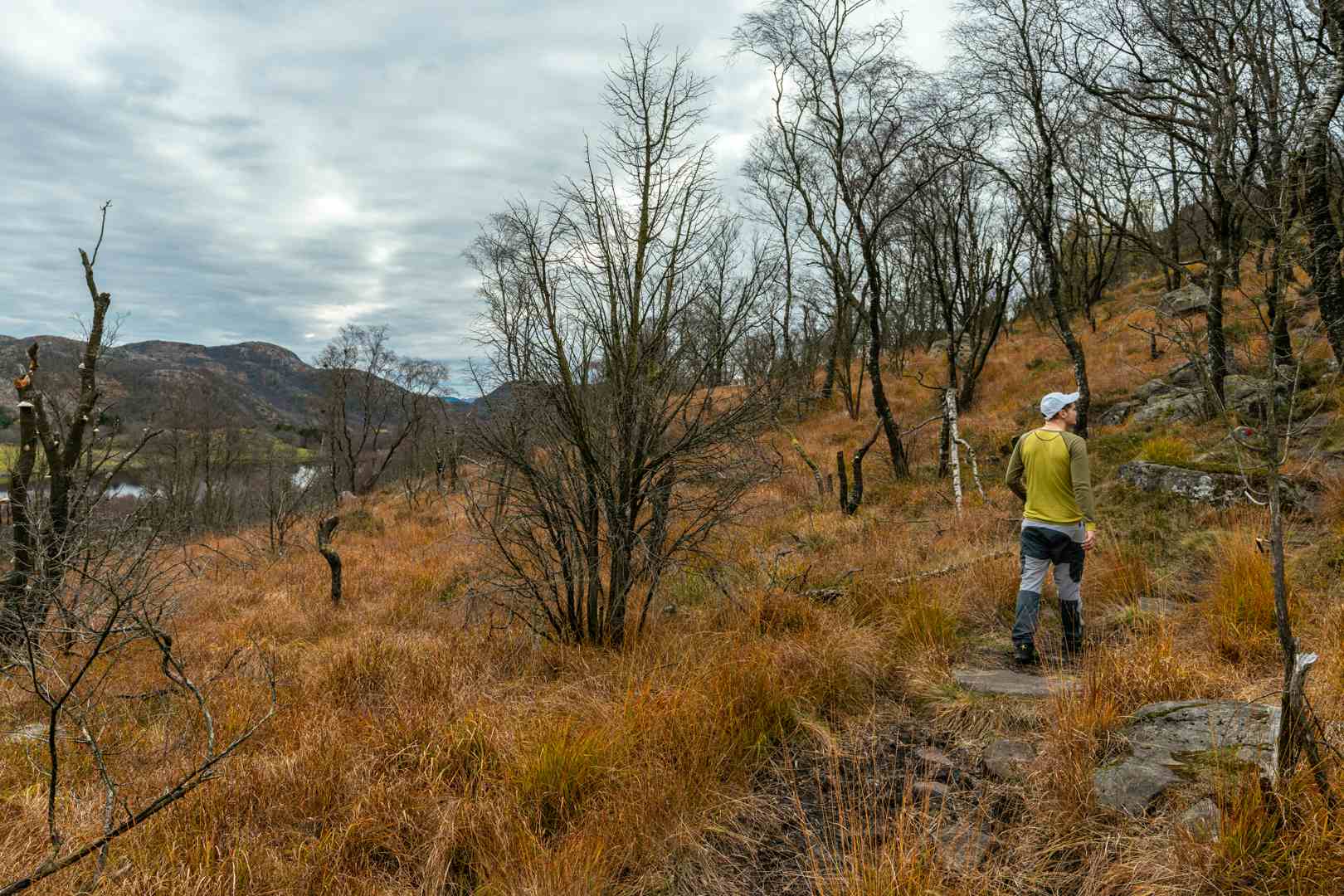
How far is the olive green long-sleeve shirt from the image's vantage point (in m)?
4.09

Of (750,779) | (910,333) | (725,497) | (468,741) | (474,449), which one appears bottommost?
(750,779)

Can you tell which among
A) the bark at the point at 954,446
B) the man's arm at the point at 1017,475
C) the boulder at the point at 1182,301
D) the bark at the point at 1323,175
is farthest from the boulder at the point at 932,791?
the boulder at the point at 1182,301

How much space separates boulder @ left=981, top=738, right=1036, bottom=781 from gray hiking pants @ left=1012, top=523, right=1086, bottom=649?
1.30m

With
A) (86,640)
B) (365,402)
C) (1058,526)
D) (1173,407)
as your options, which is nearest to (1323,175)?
(1173,407)

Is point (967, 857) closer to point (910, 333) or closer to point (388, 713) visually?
point (388, 713)

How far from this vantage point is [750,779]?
3.06m

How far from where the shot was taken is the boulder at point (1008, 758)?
2.84 m

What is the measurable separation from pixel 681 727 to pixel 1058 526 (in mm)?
2965

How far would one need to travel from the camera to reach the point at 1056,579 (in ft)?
14.0

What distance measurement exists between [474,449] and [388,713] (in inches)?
76.6

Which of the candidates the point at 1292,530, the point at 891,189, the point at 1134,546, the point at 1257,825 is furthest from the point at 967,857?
the point at 891,189

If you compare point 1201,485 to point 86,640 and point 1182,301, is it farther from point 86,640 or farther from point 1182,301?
point 1182,301

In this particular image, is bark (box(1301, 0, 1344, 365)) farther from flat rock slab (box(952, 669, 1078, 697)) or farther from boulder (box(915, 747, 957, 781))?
boulder (box(915, 747, 957, 781))

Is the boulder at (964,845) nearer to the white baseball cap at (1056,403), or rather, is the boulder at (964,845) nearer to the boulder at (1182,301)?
the white baseball cap at (1056,403)
